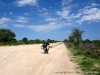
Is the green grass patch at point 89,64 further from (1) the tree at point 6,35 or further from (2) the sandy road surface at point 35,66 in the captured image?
(1) the tree at point 6,35

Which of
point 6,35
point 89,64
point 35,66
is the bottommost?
point 89,64

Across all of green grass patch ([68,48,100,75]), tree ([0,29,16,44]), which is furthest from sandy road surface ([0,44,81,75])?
tree ([0,29,16,44])

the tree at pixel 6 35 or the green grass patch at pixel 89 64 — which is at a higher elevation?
the tree at pixel 6 35

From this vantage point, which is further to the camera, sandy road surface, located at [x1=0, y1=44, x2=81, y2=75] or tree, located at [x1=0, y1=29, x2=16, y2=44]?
tree, located at [x1=0, y1=29, x2=16, y2=44]

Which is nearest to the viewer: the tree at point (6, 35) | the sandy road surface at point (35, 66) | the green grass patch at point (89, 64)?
the sandy road surface at point (35, 66)

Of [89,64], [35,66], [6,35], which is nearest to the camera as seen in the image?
[35,66]

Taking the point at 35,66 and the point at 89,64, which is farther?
the point at 89,64

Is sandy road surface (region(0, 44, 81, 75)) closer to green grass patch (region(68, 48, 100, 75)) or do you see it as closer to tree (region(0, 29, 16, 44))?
green grass patch (region(68, 48, 100, 75))

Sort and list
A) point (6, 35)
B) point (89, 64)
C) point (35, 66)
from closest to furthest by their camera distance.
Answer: point (35, 66), point (89, 64), point (6, 35)

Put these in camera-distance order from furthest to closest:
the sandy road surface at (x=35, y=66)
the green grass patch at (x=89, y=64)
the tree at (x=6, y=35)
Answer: the tree at (x=6, y=35) → the green grass patch at (x=89, y=64) → the sandy road surface at (x=35, y=66)

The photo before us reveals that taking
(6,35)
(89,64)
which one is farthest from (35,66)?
(6,35)

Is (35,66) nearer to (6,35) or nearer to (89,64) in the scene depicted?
(89,64)

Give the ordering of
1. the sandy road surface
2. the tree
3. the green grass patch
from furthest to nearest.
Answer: the tree < the green grass patch < the sandy road surface

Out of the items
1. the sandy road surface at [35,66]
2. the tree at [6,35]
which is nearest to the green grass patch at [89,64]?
the sandy road surface at [35,66]
